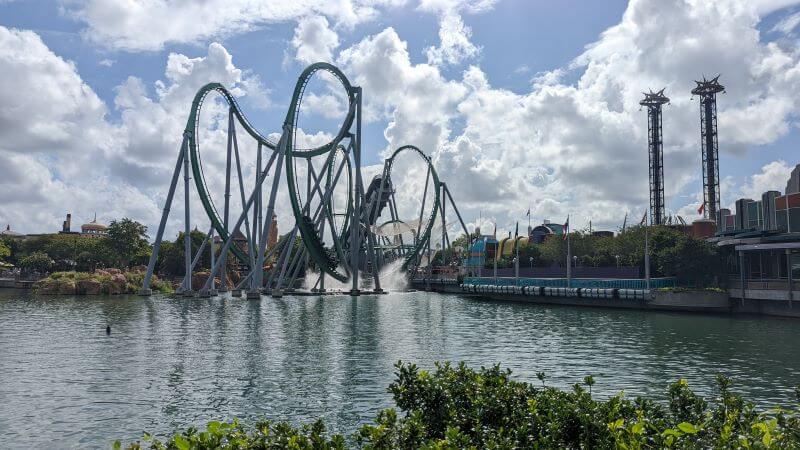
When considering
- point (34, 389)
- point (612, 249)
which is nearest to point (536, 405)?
point (34, 389)

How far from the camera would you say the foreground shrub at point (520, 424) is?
7404mm

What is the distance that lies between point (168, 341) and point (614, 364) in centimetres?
2581

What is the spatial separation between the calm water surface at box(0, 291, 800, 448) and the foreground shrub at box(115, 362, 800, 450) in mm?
6992

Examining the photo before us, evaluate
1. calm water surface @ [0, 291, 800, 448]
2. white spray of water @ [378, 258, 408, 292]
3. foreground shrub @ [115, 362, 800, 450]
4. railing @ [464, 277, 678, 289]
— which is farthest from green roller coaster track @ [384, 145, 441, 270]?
foreground shrub @ [115, 362, 800, 450]

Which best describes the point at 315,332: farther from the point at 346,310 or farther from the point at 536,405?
the point at 536,405

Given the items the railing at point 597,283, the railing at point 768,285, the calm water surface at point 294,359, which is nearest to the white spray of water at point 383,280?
the railing at point 597,283

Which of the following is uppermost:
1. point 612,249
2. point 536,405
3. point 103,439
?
point 612,249

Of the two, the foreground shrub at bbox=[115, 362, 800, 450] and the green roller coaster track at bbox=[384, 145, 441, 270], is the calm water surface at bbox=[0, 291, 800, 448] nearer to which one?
→ the foreground shrub at bbox=[115, 362, 800, 450]

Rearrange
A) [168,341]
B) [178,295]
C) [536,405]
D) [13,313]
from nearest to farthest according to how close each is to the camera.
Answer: [536,405] < [168,341] < [13,313] < [178,295]

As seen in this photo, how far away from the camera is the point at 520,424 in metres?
9.77

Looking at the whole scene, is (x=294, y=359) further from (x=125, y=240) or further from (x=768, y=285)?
(x=125, y=240)

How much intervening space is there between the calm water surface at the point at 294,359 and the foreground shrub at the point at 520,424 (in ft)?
22.9

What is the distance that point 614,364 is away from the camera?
2911 cm

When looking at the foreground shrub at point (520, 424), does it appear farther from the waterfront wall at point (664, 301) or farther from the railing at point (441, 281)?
the railing at point (441, 281)
